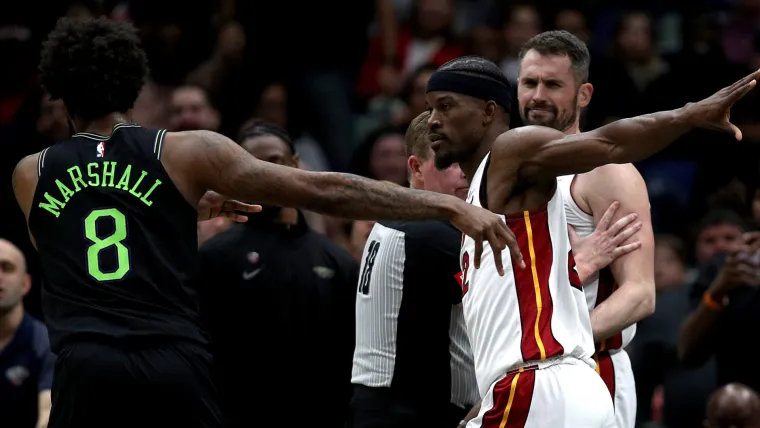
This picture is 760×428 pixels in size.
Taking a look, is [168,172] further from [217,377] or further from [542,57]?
[217,377]

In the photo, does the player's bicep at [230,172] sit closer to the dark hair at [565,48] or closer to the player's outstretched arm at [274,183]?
the player's outstretched arm at [274,183]

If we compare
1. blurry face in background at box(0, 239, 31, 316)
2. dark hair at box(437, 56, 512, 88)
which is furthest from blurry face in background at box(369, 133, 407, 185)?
dark hair at box(437, 56, 512, 88)

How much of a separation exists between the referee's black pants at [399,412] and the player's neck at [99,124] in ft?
6.71

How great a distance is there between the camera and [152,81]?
13375mm

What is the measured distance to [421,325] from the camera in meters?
6.89

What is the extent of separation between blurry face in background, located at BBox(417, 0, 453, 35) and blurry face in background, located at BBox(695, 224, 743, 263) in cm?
406

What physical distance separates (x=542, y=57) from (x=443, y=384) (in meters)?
1.77

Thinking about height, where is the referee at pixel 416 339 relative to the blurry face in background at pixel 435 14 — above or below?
below

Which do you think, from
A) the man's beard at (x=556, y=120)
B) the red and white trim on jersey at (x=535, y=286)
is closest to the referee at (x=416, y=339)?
the man's beard at (x=556, y=120)

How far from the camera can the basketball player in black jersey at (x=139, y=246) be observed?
5492 millimetres

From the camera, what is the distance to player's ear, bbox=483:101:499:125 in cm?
633

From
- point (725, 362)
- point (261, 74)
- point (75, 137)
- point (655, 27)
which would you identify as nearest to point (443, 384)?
point (75, 137)

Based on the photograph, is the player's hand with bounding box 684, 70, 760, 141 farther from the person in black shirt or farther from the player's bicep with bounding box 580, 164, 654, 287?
the person in black shirt

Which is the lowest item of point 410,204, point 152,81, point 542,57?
point 410,204
